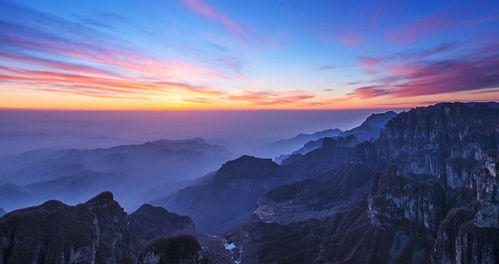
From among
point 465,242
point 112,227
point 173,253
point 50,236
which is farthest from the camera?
point 112,227

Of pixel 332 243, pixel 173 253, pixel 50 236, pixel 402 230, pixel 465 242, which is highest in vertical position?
pixel 50 236

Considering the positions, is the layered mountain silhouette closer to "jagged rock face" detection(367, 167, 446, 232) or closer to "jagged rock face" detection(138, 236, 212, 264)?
"jagged rock face" detection(138, 236, 212, 264)

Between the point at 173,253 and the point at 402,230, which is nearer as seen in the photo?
the point at 173,253

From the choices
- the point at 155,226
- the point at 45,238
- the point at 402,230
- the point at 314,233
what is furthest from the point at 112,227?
the point at 402,230

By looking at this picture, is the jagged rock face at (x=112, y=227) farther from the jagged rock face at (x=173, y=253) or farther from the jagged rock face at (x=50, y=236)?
the jagged rock face at (x=173, y=253)

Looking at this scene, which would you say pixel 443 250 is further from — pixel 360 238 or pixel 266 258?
pixel 266 258

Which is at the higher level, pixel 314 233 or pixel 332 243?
pixel 332 243

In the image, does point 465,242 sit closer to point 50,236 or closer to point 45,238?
point 50,236
